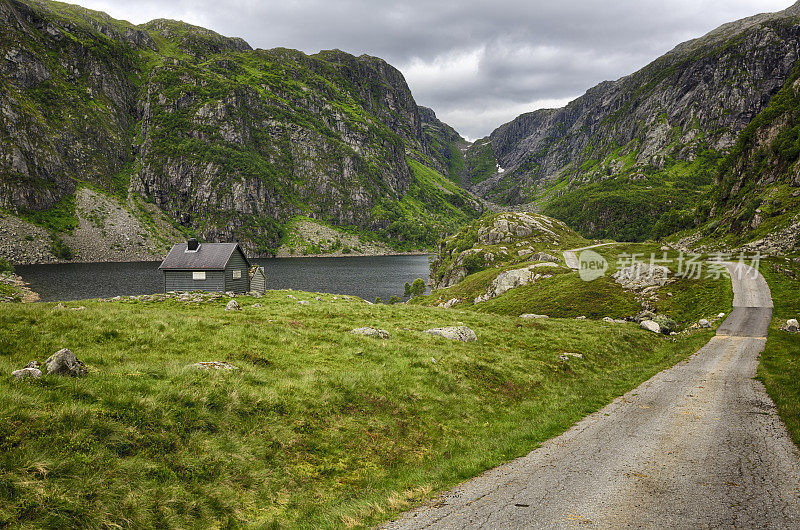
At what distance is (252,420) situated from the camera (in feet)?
39.3

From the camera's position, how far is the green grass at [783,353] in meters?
15.8

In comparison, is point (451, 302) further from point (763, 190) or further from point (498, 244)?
point (763, 190)

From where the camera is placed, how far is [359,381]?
53.5ft

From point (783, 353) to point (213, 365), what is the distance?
38732mm

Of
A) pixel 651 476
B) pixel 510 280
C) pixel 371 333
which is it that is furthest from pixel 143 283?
pixel 651 476

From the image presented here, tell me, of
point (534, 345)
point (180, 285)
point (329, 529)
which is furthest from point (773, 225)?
point (180, 285)

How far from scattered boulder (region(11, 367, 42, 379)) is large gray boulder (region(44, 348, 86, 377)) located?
0.34 metres

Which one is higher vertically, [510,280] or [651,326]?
[510,280]

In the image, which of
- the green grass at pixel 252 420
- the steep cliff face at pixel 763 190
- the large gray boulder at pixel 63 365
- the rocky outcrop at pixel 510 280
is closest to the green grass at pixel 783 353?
the green grass at pixel 252 420

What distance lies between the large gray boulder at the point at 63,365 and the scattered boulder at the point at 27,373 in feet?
1.11

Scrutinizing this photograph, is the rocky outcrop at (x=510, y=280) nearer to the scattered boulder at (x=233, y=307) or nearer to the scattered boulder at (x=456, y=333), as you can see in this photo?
the scattered boulder at (x=456, y=333)

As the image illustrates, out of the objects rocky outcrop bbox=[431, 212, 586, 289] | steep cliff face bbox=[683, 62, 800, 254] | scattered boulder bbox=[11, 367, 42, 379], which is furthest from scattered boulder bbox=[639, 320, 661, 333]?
rocky outcrop bbox=[431, 212, 586, 289]

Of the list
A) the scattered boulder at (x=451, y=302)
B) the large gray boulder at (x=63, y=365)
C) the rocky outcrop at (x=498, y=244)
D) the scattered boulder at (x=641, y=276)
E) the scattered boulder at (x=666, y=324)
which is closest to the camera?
the large gray boulder at (x=63, y=365)

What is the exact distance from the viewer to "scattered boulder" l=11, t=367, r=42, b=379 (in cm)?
1014
